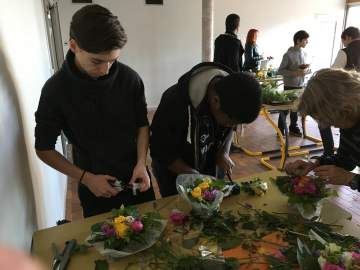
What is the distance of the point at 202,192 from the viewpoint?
1.12 m

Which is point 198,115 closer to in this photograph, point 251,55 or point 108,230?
point 108,230

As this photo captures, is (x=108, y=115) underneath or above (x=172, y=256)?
above

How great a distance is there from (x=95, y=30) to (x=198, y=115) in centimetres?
55

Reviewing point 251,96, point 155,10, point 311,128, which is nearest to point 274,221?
point 251,96

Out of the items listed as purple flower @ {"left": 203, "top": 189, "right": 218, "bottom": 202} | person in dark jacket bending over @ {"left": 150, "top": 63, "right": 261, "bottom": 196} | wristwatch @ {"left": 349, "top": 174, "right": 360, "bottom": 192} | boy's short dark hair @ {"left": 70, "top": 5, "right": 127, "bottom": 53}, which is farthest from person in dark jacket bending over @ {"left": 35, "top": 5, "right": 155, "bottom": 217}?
wristwatch @ {"left": 349, "top": 174, "right": 360, "bottom": 192}

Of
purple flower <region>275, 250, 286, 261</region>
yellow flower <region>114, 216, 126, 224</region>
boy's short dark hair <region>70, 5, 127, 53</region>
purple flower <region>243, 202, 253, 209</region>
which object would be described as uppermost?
boy's short dark hair <region>70, 5, 127, 53</region>

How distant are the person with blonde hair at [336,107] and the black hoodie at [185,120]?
0.37 m

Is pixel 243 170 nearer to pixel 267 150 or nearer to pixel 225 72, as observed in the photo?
pixel 267 150

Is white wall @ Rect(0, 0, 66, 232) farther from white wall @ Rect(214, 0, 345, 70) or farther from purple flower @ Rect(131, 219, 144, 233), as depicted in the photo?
white wall @ Rect(214, 0, 345, 70)

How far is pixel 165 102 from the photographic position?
1.34 metres

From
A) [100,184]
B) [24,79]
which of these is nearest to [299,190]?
[100,184]

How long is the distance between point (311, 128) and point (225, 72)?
390cm

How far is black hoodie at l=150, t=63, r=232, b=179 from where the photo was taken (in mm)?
1315

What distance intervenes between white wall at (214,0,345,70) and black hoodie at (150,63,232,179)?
5230 mm
